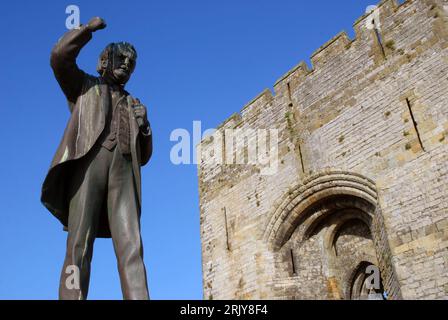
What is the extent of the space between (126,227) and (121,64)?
3.94 ft

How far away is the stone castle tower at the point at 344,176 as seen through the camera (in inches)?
334

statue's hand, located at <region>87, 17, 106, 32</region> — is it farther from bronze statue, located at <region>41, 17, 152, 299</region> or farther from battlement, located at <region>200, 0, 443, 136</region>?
battlement, located at <region>200, 0, 443, 136</region>

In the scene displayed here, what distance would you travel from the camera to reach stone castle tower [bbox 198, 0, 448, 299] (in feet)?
27.8

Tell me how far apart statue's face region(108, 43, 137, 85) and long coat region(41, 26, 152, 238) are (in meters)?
0.13

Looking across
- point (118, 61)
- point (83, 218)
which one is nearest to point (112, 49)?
point (118, 61)

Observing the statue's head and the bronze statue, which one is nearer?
the bronze statue

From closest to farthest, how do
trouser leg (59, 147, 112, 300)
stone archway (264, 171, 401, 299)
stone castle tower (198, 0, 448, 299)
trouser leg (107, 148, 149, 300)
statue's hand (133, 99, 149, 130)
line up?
trouser leg (59, 147, 112, 300) < trouser leg (107, 148, 149, 300) < statue's hand (133, 99, 149, 130) < stone castle tower (198, 0, 448, 299) < stone archway (264, 171, 401, 299)

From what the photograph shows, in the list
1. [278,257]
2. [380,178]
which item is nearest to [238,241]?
[278,257]

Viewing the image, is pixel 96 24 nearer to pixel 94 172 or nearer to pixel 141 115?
pixel 141 115

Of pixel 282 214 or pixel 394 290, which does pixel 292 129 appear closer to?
pixel 282 214

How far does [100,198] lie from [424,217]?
6.82 metres

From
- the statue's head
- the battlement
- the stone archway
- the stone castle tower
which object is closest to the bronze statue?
the statue's head

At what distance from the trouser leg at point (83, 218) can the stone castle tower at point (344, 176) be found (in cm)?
666

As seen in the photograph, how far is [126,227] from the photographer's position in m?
2.91
